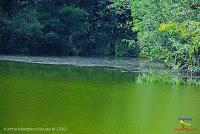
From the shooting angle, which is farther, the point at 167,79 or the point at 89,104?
the point at 167,79

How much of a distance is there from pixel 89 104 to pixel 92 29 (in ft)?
70.3

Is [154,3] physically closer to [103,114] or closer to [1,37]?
[1,37]

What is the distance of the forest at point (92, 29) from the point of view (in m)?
24.1

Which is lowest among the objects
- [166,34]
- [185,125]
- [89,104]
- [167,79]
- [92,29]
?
[185,125]

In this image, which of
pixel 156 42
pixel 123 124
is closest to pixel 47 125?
pixel 123 124

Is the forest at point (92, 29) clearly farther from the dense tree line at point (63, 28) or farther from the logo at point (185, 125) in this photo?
the logo at point (185, 125)

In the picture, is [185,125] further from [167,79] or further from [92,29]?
[92,29]

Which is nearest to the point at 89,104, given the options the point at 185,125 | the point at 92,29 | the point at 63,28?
the point at 185,125

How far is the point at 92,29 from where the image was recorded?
1391 inches

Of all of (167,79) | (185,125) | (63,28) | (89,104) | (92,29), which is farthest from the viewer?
(92,29)

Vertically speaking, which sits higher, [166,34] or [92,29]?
[92,29]

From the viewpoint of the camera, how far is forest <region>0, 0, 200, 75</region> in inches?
948

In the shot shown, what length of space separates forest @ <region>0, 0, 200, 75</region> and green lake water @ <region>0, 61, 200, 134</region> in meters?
3.55

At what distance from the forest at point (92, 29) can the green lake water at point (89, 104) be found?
355 centimetres
